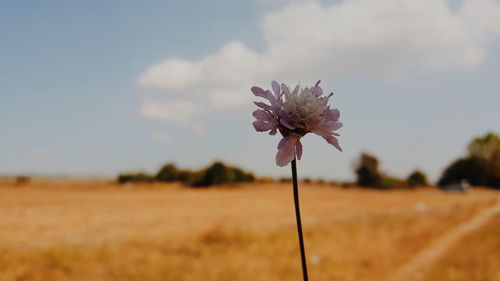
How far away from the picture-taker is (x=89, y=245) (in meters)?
13.7

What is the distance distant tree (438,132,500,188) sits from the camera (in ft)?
232

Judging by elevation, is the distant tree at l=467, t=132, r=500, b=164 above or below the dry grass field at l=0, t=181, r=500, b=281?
above

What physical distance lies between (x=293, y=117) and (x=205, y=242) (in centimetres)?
1700

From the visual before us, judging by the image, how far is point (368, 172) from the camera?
6812cm

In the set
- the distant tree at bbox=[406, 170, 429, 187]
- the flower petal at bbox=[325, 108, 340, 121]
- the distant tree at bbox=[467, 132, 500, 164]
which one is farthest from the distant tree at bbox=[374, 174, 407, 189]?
the flower petal at bbox=[325, 108, 340, 121]

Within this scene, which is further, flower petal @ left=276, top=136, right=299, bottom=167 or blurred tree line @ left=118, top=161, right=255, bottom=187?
blurred tree line @ left=118, top=161, right=255, bottom=187

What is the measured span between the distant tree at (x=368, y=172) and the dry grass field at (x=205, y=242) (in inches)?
1517

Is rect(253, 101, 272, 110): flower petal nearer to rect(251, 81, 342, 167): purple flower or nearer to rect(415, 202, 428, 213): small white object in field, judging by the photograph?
rect(251, 81, 342, 167): purple flower

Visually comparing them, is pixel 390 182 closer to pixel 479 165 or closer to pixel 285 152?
pixel 479 165

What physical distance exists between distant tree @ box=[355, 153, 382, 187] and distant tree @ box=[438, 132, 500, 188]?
13.9 m

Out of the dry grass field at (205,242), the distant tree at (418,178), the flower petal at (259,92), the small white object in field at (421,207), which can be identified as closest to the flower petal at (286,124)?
the flower petal at (259,92)

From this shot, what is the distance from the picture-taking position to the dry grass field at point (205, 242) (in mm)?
12461

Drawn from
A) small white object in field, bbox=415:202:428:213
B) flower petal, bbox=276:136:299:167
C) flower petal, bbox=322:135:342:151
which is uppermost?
flower petal, bbox=322:135:342:151

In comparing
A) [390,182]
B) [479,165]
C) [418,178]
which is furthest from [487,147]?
[390,182]
